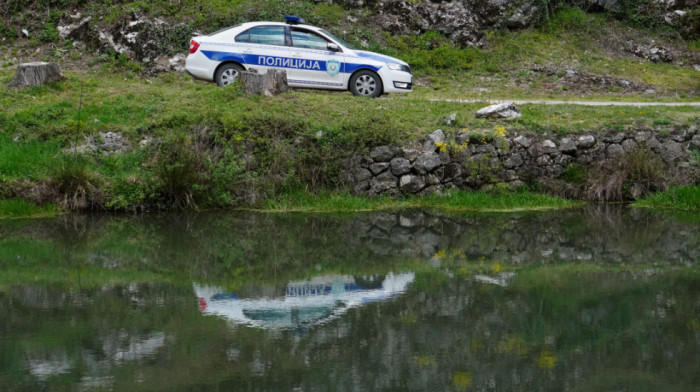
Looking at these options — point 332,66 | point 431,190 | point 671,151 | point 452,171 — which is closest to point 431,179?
point 431,190

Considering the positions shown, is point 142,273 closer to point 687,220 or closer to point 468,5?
point 687,220

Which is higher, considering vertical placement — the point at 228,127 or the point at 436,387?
the point at 228,127

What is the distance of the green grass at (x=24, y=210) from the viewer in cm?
1227

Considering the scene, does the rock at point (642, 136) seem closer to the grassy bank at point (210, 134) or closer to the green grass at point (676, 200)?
the grassy bank at point (210, 134)

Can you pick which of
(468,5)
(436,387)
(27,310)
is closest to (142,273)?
(27,310)

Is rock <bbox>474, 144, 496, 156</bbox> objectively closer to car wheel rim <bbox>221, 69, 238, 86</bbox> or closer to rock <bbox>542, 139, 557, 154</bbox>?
rock <bbox>542, 139, 557, 154</bbox>

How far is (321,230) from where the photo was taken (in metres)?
11.6

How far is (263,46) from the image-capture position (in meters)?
16.3

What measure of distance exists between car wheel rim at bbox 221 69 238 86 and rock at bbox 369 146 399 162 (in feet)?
13.4

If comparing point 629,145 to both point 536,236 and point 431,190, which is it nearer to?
point 431,190

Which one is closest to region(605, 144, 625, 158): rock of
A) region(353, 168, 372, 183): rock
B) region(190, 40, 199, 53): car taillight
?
region(353, 168, 372, 183): rock

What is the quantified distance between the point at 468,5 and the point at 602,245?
1526 centimetres

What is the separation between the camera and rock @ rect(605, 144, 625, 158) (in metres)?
14.5

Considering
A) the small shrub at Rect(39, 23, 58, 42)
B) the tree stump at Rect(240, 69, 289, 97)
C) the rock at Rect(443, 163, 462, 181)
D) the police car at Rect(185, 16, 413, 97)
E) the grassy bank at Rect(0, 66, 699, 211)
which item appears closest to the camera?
the grassy bank at Rect(0, 66, 699, 211)
